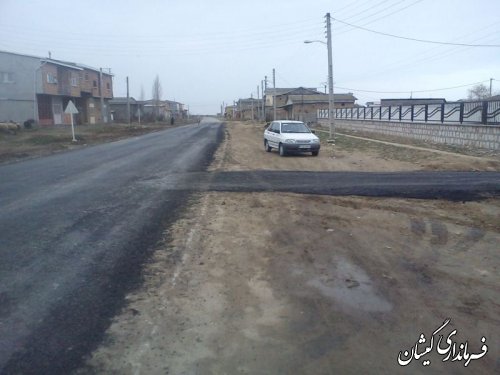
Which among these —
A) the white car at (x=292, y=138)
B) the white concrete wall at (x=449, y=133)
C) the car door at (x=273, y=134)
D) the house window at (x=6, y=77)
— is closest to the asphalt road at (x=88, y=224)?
the white car at (x=292, y=138)

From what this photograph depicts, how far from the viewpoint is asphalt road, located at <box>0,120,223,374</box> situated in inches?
156

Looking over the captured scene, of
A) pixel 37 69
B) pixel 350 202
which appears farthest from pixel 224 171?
pixel 37 69

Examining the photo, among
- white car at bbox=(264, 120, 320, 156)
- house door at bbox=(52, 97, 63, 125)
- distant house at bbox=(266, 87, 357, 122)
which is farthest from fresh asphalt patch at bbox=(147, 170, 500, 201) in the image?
distant house at bbox=(266, 87, 357, 122)

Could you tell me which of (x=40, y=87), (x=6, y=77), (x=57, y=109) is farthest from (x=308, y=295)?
(x=57, y=109)

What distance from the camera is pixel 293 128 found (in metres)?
21.9

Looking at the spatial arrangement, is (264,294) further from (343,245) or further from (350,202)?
(350,202)

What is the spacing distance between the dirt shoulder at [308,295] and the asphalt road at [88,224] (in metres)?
0.37

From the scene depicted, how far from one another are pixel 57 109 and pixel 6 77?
8928 millimetres

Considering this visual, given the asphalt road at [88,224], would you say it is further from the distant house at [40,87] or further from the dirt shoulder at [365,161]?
the distant house at [40,87]

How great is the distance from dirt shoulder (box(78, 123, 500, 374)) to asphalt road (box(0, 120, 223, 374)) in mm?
292

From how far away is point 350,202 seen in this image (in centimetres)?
1010

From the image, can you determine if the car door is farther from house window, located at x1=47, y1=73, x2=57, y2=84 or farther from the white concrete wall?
house window, located at x1=47, y1=73, x2=57, y2=84

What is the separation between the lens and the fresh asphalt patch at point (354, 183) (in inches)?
439

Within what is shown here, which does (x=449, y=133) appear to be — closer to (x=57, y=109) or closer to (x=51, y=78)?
(x=51, y=78)
